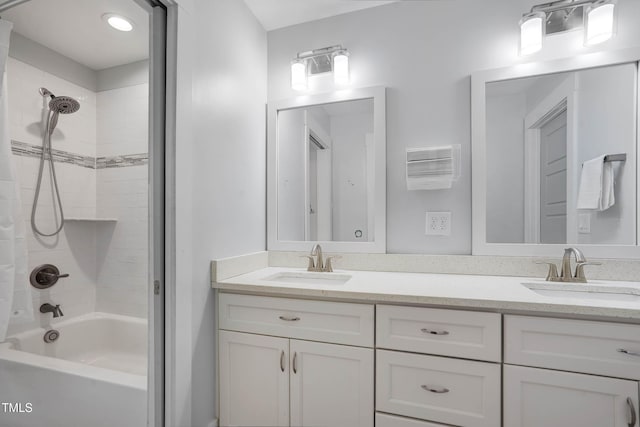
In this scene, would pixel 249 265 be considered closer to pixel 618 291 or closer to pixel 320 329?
pixel 320 329

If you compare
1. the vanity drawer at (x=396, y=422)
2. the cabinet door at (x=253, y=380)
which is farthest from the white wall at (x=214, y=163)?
the vanity drawer at (x=396, y=422)

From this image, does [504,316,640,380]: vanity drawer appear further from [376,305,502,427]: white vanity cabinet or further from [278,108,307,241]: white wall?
[278,108,307,241]: white wall

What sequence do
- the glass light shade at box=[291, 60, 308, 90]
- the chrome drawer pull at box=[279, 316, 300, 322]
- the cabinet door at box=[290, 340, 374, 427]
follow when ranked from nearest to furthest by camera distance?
1. the cabinet door at box=[290, 340, 374, 427]
2. the chrome drawer pull at box=[279, 316, 300, 322]
3. the glass light shade at box=[291, 60, 308, 90]

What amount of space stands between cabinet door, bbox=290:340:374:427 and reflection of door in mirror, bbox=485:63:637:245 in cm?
98

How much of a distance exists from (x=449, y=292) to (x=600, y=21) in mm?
1456

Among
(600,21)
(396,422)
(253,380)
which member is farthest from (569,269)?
(253,380)

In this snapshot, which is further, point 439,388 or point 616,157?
point 616,157

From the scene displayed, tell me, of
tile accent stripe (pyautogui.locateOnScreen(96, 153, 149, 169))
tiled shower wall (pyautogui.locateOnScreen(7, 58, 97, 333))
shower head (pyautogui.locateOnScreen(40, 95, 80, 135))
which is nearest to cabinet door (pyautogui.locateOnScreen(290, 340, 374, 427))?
tiled shower wall (pyautogui.locateOnScreen(7, 58, 97, 333))

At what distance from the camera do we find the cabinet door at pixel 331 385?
1.30 metres

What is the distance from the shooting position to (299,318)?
1397mm

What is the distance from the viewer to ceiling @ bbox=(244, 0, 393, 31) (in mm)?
1843

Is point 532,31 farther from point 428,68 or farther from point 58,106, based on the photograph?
point 58,106

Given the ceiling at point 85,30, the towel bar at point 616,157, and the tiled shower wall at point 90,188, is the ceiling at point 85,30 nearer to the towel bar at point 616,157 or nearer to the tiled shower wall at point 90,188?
the tiled shower wall at point 90,188

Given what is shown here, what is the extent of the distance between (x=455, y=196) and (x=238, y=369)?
1421 mm
